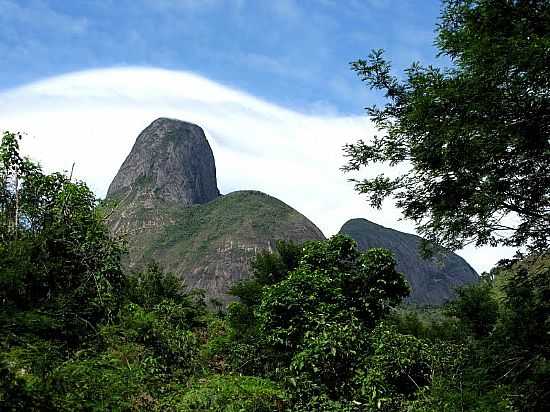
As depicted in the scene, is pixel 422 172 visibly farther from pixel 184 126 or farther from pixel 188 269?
pixel 184 126

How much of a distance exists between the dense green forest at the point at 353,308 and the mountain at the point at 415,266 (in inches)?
5032

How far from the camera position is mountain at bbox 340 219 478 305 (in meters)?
141

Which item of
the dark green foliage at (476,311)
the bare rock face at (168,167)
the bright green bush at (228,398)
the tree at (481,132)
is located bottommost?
the bright green bush at (228,398)

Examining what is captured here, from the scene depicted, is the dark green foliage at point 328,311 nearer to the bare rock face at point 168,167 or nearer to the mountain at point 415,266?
the bare rock face at point 168,167

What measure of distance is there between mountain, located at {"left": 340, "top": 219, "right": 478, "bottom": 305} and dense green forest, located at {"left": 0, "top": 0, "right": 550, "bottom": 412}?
12781 centimetres

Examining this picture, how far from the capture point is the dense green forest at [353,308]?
5.39m

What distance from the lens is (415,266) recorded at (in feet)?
480

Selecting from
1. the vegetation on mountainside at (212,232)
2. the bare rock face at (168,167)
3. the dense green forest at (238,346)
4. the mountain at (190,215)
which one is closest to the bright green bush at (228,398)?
the dense green forest at (238,346)

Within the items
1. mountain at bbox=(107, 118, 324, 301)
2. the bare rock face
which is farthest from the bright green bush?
the bare rock face

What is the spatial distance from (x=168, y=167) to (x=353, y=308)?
11563 cm

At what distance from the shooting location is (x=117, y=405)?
486 cm

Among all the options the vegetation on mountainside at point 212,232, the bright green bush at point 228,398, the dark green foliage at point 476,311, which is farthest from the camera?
the vegetation on mountainside at point 212,232

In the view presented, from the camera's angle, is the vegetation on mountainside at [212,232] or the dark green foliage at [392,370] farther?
the vegetation on mountainside at [212,232]

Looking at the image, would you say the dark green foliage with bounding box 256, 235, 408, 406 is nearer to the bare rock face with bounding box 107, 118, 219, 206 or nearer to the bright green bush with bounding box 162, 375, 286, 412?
the bright green bush with bounding box 162, 375, 286, 412
